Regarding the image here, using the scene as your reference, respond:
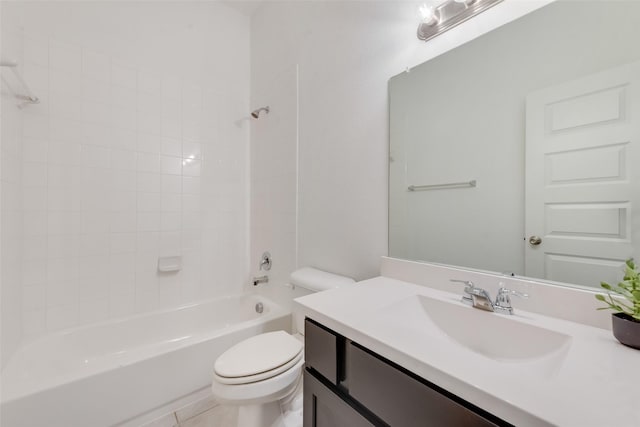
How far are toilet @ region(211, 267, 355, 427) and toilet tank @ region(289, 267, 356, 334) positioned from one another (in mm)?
223

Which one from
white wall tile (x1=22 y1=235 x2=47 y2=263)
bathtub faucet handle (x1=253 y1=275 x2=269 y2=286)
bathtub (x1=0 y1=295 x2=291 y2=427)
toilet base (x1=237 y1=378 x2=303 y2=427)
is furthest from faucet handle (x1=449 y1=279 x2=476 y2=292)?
white wall tile (x1=22 y1=235 x2=47 y2=263)

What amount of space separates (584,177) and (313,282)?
3.69 ft

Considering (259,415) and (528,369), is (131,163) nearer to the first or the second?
(259,415)

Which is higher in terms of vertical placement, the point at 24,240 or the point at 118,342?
the point at 24,240

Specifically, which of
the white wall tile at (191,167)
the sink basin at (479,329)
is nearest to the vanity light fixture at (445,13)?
the sink basin at (479,329)

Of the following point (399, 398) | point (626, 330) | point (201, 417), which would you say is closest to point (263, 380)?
point (399, 398)

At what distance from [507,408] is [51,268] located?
2.19 metres

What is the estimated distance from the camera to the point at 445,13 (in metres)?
0.98

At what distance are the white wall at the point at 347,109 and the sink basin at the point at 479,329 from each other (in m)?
0.42

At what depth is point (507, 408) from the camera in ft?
1.27

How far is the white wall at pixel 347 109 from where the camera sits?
3.82 feet

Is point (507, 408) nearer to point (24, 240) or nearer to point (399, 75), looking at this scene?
point (399, 75)

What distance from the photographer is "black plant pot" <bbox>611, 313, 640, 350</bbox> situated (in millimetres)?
533

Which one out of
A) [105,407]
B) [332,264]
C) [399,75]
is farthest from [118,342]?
[399,75]
